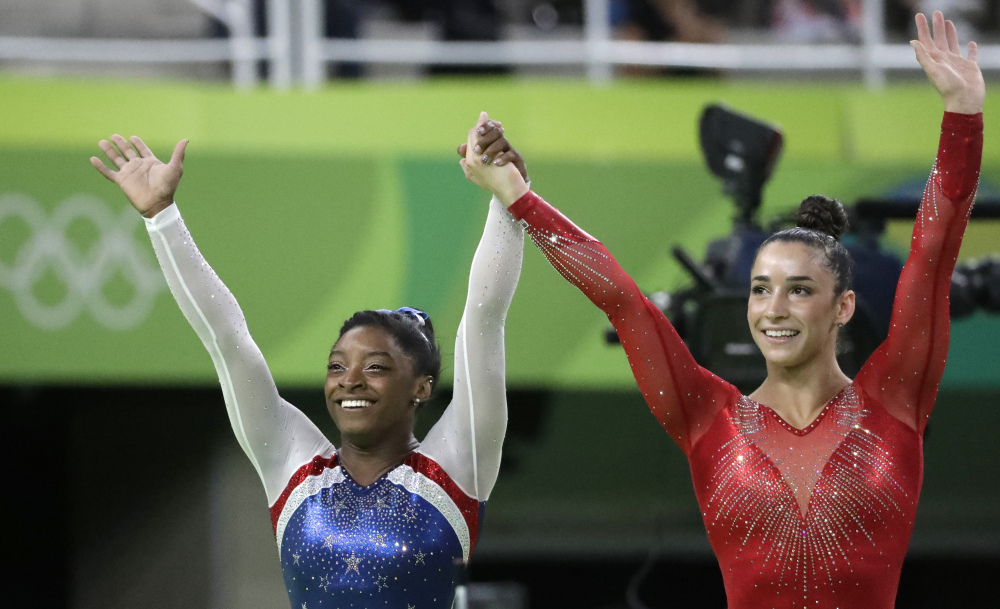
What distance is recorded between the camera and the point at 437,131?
4371 millimetres

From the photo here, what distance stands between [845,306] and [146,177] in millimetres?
1208

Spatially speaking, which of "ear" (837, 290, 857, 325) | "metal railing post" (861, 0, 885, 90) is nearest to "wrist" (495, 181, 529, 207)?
"ear" (837, 290, 857, 325)

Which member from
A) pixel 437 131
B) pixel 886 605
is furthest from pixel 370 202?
pixel 886 605

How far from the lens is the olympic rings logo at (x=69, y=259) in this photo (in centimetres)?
405

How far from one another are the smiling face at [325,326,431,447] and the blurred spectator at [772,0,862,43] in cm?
342

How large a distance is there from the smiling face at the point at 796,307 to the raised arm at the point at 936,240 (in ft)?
0.32

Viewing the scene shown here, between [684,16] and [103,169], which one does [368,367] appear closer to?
[103,169]

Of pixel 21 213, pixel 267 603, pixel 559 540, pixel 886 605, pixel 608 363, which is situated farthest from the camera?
pixel 559 540

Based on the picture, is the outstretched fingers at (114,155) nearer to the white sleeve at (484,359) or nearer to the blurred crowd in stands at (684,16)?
the white sleeve at (484,359)

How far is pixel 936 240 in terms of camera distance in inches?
79.7

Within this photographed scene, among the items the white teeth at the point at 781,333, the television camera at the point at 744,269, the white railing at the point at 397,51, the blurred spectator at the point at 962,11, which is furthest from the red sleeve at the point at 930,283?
the blurred spectator at the point at 962,11

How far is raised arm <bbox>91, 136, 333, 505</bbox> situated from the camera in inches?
86.1

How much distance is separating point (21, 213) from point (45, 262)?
17cm

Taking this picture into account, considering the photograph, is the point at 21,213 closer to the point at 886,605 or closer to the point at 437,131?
the point at 437,131
